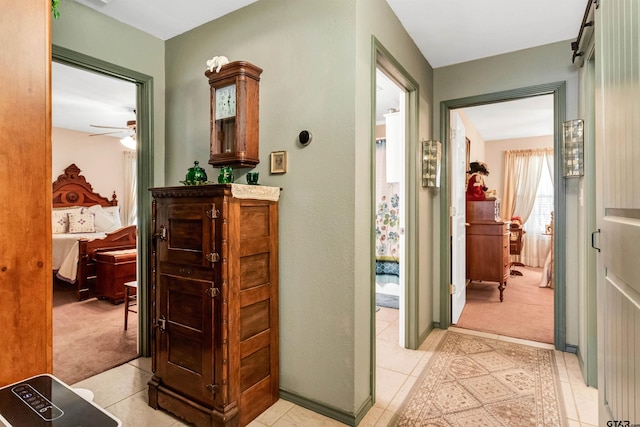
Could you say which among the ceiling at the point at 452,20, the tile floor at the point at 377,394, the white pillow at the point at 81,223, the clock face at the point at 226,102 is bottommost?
the tile floor at the point at 377,394

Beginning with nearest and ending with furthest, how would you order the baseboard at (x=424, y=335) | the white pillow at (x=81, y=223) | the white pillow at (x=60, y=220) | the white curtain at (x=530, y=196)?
the baseboard at (x=424, y=335)
the white pillow at (x=60, y=220)
the white pillow at (x=81, y=223)
the white curtain at (x=530, y=196)

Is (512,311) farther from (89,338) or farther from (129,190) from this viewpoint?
(129,190)

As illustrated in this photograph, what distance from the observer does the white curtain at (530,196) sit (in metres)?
6.50

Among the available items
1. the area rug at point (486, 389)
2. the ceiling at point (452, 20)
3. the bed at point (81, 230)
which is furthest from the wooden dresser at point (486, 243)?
the bed at point (81, 230)

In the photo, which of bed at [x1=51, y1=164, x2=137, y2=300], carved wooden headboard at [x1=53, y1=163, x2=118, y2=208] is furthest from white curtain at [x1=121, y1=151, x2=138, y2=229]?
carved wooden headboard at [x1=53, y1=163, x2=118, y2=208]

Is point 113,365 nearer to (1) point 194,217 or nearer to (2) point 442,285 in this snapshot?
(1) point 194,217

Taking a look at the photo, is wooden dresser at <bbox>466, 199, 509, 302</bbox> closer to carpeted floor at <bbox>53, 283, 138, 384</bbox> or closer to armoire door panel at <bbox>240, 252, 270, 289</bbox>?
armoire door panel at <bbox>240, 252, 270, 289</bbox>

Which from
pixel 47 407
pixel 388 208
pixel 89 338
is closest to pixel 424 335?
pixel 388 208

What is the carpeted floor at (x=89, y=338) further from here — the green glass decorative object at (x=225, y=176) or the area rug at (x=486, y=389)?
the area rug at (x=486, y=389)

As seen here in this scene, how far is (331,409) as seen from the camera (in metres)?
1.89

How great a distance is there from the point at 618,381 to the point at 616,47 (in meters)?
1.08

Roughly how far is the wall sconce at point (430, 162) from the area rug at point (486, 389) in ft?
4.64

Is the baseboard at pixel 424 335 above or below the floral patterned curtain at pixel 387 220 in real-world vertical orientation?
below

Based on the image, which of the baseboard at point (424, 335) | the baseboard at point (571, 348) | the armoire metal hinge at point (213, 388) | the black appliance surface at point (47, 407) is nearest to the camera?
the black appliance surface at point (47, 407)
